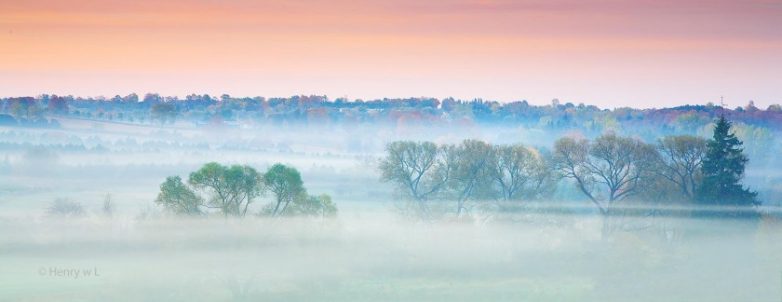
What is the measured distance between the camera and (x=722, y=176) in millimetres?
51469

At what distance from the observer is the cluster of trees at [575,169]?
52.2 metres

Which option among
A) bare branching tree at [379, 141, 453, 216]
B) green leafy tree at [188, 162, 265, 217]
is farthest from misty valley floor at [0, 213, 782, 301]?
bare branching tree at [379, 141, 453, 216]

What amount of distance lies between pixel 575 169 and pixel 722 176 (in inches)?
221

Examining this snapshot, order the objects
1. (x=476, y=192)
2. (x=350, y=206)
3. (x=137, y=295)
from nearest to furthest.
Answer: (x=137, y=295) → (x=476, y=192) → (x=350, y=206)

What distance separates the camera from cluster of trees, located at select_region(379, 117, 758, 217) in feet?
171

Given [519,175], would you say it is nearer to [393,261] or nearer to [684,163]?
[684,163]

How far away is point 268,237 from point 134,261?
4.39 metres

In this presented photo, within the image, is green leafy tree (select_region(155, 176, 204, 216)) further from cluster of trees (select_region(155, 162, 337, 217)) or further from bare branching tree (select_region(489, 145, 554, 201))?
bare branching tree (select_region(489, 145, 554, 201))

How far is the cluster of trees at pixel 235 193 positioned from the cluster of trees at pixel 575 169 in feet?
16.2

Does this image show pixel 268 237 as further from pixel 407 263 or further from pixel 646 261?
pixel 646 261

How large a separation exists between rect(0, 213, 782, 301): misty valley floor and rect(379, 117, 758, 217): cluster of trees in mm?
1544

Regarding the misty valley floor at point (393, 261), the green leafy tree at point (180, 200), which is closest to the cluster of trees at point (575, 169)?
the misty valley floor at point (393, 261)

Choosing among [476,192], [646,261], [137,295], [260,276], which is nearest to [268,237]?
[260,276]

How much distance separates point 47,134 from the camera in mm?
114500
